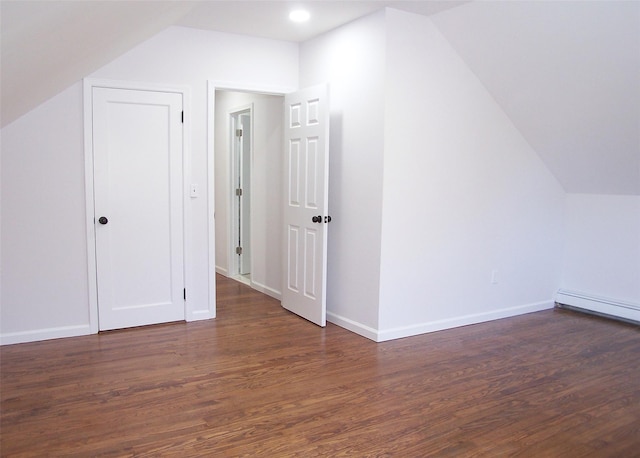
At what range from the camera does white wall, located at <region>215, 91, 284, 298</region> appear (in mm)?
5184

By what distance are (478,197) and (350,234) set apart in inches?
47.1

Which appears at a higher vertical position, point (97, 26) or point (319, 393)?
point (97, 26)

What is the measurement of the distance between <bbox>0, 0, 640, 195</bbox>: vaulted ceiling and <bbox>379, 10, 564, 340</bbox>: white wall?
190 mm

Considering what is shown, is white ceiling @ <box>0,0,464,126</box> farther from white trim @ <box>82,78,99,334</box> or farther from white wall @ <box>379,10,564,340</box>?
white wall @ <box>379,10,564,340</box>

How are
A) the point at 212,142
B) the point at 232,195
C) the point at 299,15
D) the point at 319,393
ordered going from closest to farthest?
1. the point at 319,393
2. the point at 299,15
3. the point at 212,142
4. the point at 232,195

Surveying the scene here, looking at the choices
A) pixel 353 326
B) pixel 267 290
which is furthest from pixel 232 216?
pixel 353 326

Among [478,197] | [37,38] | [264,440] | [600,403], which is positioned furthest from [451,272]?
[37,38]

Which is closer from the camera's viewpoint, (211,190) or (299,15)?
(299,15)

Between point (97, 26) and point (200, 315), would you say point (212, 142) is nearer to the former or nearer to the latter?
point (200, 315)

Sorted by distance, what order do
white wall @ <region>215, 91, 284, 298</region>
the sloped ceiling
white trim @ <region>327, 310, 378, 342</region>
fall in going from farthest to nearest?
white wall @ <region>215, 91, 284, 298</region> → white trim @ <region>327, 310, 378, 342</region> → the sloped ceiling

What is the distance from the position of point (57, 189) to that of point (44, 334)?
1121 mm

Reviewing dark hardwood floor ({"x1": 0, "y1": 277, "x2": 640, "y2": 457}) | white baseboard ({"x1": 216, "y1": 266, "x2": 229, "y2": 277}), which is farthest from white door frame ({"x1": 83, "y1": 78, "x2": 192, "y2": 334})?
white baseboard ({"x1": 216, "y1": 266, "x2": 229, "y2": 277})

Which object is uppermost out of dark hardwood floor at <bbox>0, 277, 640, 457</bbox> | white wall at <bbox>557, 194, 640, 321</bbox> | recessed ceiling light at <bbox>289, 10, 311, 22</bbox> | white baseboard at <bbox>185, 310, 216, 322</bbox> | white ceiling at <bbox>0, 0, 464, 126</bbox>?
recessed ceiling light at <bbox>289, 10, 311, 22</bbox>

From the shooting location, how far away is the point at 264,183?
547 centimetres
